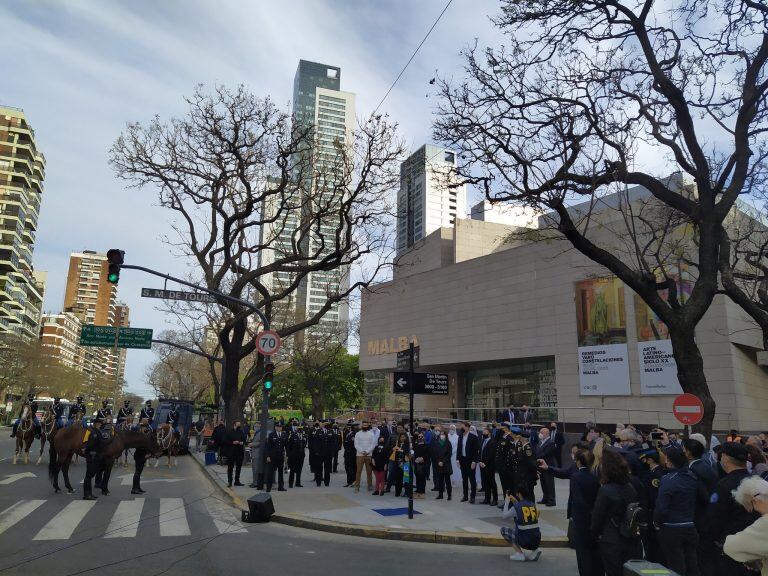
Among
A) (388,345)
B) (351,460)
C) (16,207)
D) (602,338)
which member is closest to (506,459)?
(351,460)

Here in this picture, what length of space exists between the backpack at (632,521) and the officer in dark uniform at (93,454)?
37.8ft

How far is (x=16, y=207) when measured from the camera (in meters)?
80.6

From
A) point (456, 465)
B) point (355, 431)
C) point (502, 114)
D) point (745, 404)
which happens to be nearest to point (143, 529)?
point (355, 431)

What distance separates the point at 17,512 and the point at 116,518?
1991mm

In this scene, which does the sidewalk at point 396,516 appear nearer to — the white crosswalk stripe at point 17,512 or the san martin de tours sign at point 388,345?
the white crosswalk stripe at point 17,512

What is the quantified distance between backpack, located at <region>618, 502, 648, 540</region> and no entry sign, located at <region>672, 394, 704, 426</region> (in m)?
8.31

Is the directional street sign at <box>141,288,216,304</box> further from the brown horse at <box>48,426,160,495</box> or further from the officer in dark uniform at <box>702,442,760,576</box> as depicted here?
the officer in dark uniform at <box>702,442,760,576</box>

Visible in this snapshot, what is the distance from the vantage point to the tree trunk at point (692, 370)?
42.0ft

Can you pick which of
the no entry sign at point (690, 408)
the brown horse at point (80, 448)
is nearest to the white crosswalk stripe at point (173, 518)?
the brown horse at point (80, 448)

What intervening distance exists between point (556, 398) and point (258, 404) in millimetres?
39401

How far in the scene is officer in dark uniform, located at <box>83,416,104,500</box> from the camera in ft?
40.1

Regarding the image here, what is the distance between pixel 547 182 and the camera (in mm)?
14000

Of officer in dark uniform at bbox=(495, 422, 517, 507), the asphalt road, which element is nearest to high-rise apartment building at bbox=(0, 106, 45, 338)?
the asphalt road

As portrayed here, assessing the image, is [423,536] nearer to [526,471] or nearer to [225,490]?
[526,471]
